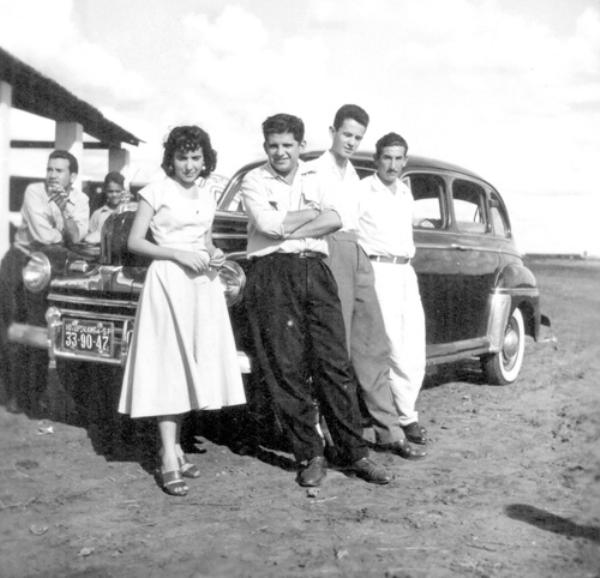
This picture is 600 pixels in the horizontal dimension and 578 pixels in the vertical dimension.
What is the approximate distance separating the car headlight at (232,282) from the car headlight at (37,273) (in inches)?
57.0

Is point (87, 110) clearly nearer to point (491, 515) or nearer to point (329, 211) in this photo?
point (329, 211)

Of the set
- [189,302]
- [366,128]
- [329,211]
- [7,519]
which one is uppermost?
[366,128]

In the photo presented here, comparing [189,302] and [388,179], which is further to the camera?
[388,179]

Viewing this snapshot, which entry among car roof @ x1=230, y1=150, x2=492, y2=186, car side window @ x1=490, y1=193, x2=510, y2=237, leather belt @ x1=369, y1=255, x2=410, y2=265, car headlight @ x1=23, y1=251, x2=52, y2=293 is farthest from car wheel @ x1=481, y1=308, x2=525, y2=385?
car headlight @ x1=23, y1=251, x2=52, y2=293

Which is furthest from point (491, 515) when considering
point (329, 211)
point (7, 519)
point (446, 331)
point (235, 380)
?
point (446, 331)

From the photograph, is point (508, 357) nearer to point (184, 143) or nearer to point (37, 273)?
point (37, 273)

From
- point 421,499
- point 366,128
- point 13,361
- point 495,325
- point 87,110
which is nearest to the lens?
point 421,499

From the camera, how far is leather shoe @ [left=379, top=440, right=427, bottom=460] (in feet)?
16.6

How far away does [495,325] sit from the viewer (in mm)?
7266

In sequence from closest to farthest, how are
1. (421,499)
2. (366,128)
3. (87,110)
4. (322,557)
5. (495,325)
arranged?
(322,557) → (421,499) → (366,128) → (495,325) → (87,110)

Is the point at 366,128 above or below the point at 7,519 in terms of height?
above

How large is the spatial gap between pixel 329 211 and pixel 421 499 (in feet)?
5.18

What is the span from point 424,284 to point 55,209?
8.98 feet

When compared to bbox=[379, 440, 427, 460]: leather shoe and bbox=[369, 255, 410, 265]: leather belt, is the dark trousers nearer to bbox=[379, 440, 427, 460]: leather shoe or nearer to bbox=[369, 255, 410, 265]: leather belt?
bbox=[379, 440, 427, 460]: leather shoe
